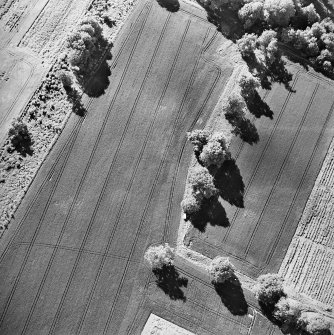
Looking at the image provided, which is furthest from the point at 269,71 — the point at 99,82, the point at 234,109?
the point at 99,82

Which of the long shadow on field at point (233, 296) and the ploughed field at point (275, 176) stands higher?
the ploughed field at point (275, 176)

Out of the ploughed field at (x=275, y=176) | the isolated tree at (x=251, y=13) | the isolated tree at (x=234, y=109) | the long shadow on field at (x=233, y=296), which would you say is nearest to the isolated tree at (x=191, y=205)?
the ploughed field at (x=275, y=176)

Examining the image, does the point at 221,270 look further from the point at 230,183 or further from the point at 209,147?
the point at 209,147

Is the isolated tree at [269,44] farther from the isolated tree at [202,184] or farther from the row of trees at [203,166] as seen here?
the isolated tree at [202,184]

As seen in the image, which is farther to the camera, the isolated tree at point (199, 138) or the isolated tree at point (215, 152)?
the isolated tree at point (199, 138)

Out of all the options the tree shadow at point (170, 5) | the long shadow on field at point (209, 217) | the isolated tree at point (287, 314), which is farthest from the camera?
the tree shadow at point (170, 5)

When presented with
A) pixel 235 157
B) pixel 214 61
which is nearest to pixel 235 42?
pixel 214 61
